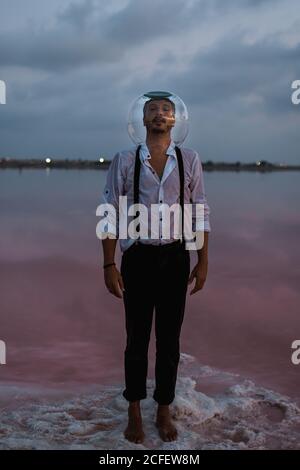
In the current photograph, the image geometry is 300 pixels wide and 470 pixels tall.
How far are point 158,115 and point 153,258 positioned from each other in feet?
2.44

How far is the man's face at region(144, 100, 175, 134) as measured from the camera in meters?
3.13

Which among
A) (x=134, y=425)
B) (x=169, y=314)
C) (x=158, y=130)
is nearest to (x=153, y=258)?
(x=169, y=314)

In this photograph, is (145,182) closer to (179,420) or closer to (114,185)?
(114,185)

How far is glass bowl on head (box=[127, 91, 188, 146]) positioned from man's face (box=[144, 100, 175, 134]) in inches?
1.2

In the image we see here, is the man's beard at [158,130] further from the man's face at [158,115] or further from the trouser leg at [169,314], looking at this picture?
the trouser leg at [169,314]

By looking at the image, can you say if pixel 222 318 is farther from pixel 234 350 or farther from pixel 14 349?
pixel 14 349

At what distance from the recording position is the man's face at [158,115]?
3.13 meters

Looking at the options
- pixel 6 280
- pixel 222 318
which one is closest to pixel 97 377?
pixel 222 318

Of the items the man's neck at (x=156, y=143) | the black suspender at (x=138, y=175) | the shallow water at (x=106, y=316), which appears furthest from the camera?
the shallow water at (x=106, y=316)

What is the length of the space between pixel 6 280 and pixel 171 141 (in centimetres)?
509

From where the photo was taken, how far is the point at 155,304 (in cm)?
326

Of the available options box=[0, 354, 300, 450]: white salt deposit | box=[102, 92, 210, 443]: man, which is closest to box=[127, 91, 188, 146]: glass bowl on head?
box=[102, 92, 210, 443]: man

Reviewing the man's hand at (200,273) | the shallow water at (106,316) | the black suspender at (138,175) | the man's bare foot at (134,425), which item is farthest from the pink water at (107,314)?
the black suspender at (138,175)

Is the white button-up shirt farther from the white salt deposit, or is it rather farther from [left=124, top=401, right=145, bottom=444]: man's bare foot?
the white salt deposit
